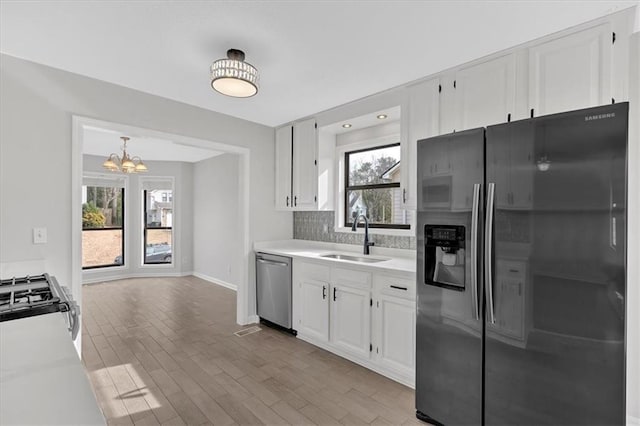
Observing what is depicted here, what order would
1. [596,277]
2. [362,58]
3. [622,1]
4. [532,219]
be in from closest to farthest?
[596,277] < [532,219] < [622,1] < [362,58]

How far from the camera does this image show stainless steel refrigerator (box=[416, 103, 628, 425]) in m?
1.43

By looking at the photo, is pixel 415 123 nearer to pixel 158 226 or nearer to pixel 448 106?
pixel 448 106

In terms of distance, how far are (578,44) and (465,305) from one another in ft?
5.89

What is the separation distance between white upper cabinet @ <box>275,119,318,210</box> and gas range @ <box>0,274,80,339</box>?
2.53 metres

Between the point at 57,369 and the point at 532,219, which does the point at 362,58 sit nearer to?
the point at 532,219

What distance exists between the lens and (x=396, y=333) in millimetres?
2568

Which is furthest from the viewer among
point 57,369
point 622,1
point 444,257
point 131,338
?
point 131,338

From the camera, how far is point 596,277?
1439mm

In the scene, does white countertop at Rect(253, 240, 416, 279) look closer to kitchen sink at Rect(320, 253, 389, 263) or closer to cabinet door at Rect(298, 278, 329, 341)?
kitchen sink at Rect(320, 253, 389, 263)

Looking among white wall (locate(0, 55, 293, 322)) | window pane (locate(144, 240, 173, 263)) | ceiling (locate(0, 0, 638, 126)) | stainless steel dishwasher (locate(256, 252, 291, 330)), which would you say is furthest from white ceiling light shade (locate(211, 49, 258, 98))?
window pane (locate(144, 240, 173, 263))

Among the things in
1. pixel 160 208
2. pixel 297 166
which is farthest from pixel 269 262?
pixel 160 208

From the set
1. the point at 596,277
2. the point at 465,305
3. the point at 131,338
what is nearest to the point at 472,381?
the point at 465,305

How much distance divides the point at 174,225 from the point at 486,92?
638 cm

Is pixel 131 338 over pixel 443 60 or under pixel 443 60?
under
